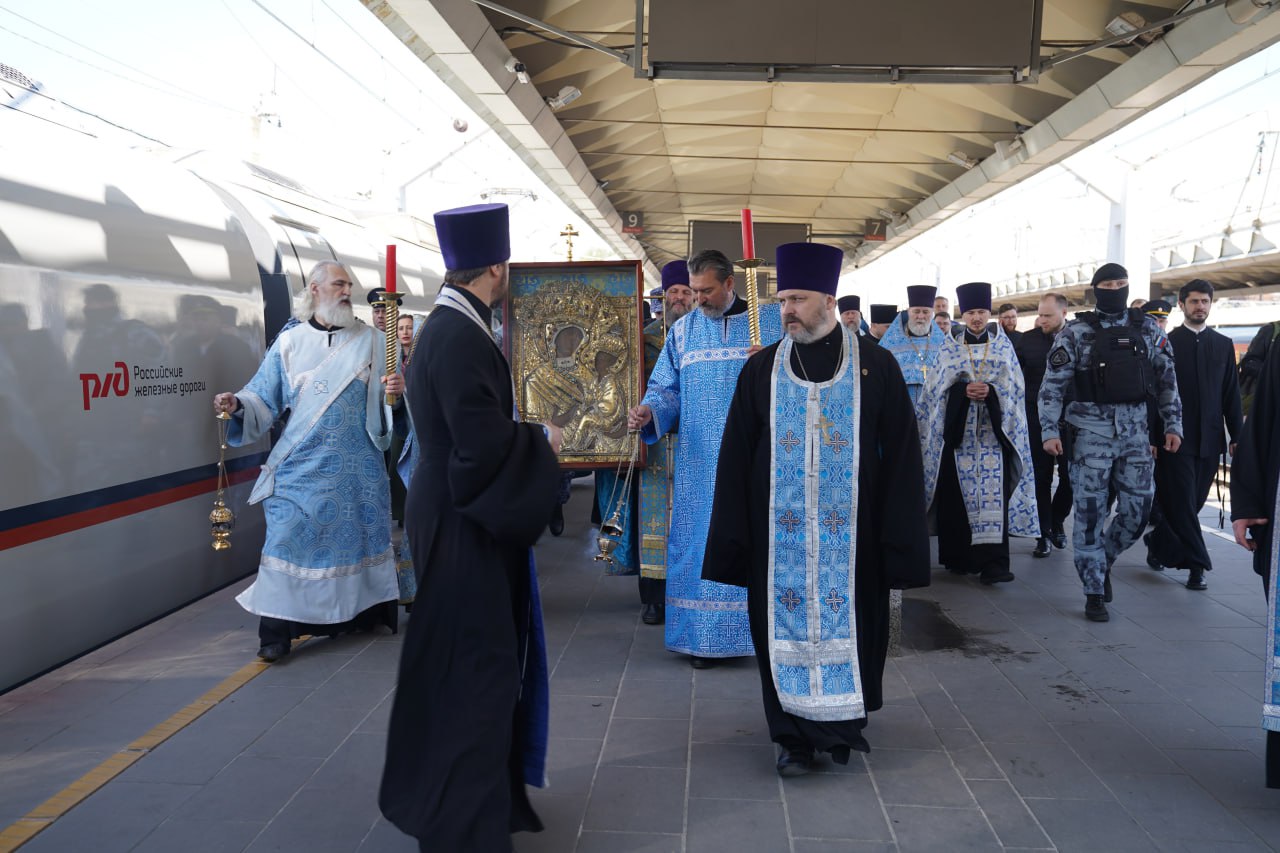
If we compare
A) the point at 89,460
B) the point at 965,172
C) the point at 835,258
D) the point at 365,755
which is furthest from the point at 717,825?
the point at 965,172

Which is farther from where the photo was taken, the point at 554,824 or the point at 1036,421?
the point at 1036,421

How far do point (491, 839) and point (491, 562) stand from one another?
0.76 metres

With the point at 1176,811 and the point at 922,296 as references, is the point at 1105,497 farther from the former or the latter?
the point at 1176,811

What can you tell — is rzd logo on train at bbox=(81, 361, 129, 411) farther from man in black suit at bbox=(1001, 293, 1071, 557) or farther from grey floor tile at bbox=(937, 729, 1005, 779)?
man in black suit at bbox=(1001, 293, 1071, 557)

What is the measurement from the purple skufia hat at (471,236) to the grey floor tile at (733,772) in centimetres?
197

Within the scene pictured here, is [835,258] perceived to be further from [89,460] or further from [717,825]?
[89,460]

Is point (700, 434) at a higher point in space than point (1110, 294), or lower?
lower

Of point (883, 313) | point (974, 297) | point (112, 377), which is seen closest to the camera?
point (112, 377)

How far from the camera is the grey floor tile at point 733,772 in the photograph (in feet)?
11.4

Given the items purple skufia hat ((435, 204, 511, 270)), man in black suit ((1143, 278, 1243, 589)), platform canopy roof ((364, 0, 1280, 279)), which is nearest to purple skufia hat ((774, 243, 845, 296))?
purple skufia hat ((435, 204, 511, 270))

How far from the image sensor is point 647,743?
3.91 metres

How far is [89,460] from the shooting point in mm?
4875

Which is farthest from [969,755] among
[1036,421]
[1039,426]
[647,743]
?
[1036,421]

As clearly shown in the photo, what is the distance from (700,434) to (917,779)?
197 cm
